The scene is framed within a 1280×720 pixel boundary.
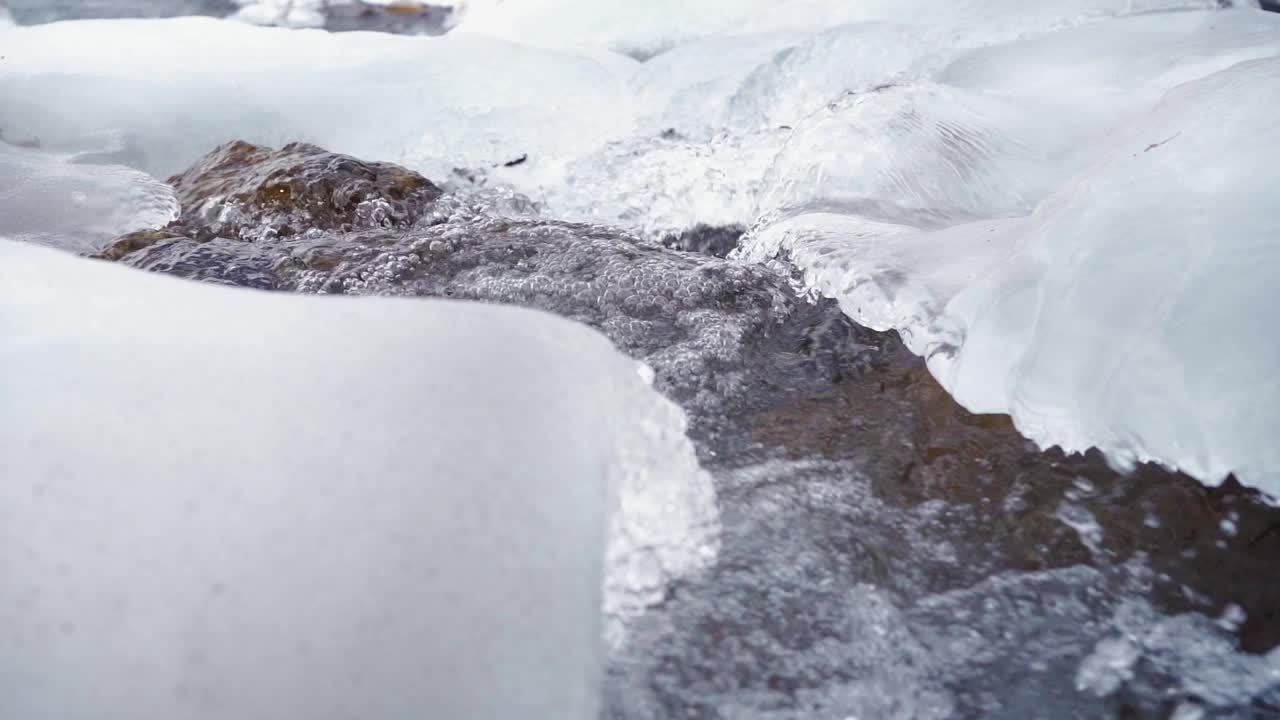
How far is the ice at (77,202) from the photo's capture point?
2.33 m

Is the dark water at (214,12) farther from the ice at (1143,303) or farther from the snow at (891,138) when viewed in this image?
the ice at (1143,303)

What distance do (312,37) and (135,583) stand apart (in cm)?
352

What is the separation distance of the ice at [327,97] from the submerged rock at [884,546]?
1.25 meters

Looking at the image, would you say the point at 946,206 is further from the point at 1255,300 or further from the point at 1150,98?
the point at 1255,300

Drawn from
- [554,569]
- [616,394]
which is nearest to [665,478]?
[616,394]

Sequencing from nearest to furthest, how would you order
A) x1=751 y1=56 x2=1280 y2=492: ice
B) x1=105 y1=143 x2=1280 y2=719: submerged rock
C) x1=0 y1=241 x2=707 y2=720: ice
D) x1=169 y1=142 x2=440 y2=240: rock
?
x1=0 y1=241 x2=707 y2=720: ice, x1=105 y1=143 x2=1280 y2=719: submerged rock, x1=751 y1=56 x2=1280 y2=492: ice, x1=169 y1=142 x2=440 y2=240: rock

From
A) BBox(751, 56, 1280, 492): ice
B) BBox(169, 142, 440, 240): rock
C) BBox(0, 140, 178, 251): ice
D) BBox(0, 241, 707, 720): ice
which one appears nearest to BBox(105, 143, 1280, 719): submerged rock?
BBox(751, 56, 1280, 492): ice

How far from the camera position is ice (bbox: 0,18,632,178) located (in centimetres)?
298

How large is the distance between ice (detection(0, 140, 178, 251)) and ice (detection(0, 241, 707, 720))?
147 cm

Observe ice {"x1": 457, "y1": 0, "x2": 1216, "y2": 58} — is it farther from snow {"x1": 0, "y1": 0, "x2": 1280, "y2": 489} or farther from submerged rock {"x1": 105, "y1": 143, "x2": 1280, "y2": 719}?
submerged rock {"x1": 105, "y1": 143, "x2": 1280, "y2": 719}

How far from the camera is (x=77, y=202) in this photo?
249cm

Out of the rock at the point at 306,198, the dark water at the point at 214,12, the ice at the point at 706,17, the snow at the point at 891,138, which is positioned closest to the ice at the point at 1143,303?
the snow at the point at 891,138

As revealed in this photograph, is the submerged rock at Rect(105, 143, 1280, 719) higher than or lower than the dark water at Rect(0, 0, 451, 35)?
higher

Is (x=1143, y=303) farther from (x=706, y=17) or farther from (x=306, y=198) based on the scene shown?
(x=706, y=17)
